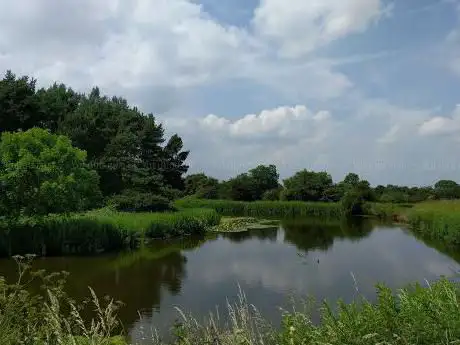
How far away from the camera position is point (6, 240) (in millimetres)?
21203

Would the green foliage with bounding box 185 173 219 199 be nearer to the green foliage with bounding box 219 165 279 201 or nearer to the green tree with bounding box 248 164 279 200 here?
the green foliage with bounding box 219 165 279 201

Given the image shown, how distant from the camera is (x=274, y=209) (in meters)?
58.4

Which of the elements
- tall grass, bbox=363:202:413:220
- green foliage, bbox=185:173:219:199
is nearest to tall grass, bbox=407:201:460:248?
tall grass, bbox=363:202:413:220

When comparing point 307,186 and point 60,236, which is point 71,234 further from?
point 307,186

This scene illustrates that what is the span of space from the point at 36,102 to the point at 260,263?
23659 mm

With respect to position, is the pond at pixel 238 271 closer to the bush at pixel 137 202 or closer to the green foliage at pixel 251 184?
the bush at pixel 137 202

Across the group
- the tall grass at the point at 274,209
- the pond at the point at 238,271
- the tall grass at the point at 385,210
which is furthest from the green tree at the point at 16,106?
the tall grass at the point at 385,210

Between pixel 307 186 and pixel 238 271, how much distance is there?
54017 mm

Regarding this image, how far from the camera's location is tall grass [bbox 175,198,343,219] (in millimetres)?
57553

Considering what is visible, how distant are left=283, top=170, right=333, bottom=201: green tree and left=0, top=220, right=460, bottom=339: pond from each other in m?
39.4

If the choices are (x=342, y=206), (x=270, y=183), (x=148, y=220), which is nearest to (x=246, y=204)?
(x=342, y=206)

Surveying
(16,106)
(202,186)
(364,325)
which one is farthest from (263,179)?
(364,325)

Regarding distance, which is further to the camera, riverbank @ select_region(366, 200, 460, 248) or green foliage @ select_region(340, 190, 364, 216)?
green foliage @ select_region(340, 190, 364, 216)

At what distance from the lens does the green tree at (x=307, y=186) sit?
71000mm
